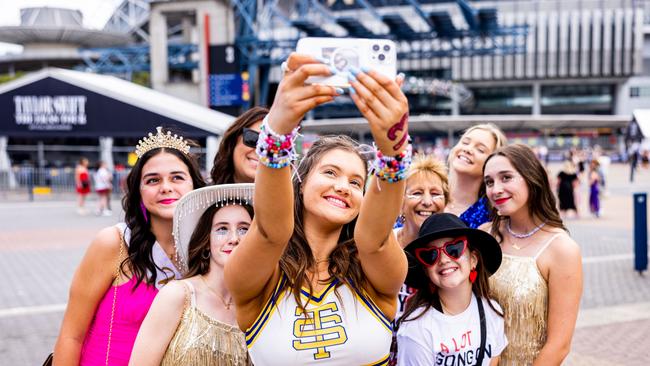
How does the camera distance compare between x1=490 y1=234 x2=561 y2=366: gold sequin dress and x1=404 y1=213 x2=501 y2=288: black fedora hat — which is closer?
x1=404 y1=213 x2=501 y2=288: black fedora hat

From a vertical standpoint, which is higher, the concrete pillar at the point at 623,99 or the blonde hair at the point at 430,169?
the concrete pillar at the point at 623,99

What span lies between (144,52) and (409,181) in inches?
1734

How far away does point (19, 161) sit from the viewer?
72.9 feet

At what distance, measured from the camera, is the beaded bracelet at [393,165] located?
157 cm

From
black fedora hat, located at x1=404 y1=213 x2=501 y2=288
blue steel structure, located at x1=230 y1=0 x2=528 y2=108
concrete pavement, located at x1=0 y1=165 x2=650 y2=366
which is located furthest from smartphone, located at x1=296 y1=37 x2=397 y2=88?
blue steel structure, located at x1=230 y1=0 x2=528 y2=108

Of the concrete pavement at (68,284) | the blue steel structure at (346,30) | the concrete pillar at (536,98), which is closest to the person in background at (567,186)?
the concrete pavement at (68,284)

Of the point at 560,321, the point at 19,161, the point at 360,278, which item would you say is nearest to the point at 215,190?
the point at 360,278

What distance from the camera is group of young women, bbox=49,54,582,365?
167cm

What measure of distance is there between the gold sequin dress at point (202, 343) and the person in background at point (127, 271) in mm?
367

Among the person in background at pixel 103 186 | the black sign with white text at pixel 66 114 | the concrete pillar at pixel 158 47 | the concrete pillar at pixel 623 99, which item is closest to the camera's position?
the person in background at pixel 103 186

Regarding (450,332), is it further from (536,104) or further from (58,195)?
(536,104)

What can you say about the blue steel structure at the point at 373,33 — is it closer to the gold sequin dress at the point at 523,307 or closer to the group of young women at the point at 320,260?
the group of young women at the point at 320,260

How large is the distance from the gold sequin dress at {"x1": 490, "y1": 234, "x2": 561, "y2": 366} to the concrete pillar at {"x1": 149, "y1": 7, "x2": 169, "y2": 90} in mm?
32755

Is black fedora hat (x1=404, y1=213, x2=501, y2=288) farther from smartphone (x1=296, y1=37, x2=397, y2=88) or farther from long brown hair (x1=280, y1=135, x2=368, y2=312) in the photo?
smartphone (x1=296, y1=37, x2=397, y2=88)
